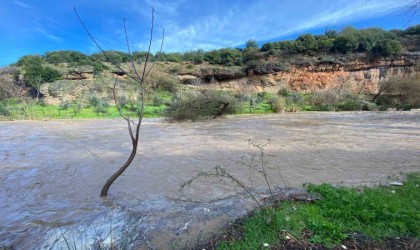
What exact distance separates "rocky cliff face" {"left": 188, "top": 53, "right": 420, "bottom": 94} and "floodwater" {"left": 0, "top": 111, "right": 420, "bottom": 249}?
1211 inches

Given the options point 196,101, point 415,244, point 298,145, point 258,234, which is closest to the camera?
point 415,244

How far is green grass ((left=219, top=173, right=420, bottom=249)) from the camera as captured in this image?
9.80ft

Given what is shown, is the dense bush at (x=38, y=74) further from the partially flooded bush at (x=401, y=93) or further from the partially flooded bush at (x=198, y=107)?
the partially flooded bush at (x=401, y=93)

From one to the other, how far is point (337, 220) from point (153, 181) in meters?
3.47

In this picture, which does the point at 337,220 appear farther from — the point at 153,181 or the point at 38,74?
A: the point at 38,74

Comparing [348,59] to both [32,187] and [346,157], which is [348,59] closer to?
[346,157]

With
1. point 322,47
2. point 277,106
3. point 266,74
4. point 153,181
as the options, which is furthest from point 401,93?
point 153,181

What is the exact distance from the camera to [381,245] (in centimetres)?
283

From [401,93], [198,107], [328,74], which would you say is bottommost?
[401,93]

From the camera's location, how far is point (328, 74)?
1540 inches

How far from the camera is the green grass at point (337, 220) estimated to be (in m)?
2.99

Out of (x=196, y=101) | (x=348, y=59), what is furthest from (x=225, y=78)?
(x=196, y=101)

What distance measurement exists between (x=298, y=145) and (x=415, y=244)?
5.97 m

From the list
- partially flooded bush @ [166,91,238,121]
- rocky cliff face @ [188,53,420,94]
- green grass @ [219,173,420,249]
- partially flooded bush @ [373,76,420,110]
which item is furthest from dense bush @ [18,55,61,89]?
partially flooded bush @ [373,76,420,110]
